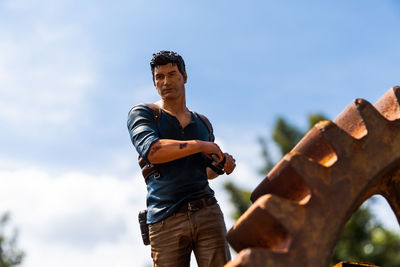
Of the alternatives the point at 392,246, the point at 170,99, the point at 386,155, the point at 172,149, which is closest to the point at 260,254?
the point at 386,155

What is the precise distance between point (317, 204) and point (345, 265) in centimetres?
80

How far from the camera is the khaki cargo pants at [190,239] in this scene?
3.10 m

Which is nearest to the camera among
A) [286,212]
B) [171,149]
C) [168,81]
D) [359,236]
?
[286,212]

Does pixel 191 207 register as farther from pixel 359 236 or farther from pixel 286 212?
pixel 359 236

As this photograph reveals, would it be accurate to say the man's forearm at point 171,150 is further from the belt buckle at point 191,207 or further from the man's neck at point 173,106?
the man's neck at point 173,106

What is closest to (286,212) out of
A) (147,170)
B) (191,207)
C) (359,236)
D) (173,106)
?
(191,207)

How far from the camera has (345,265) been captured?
2.68m

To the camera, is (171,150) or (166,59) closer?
(171,150)

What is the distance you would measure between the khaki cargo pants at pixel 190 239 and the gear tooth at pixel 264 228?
2.79 feet

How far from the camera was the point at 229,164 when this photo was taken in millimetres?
3193

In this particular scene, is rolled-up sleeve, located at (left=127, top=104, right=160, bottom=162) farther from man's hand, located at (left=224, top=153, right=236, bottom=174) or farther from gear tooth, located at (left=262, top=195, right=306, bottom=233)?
gear tooth, located at (left=262, top=195, right=306, bottom=233)

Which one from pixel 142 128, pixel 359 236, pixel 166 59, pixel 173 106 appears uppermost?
pixel 166 59

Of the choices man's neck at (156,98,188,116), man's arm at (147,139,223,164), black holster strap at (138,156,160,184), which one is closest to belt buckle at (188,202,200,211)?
black holster strap at (138,156,160,184)

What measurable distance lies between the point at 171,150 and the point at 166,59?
814 mm
